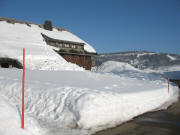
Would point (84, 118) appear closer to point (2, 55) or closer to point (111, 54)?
point (2, 55)

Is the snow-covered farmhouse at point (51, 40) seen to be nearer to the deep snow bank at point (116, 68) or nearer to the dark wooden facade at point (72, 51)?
the dark wooden facade at point (72, 51)

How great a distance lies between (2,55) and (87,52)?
1537 centimetres

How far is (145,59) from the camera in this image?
11969 cm

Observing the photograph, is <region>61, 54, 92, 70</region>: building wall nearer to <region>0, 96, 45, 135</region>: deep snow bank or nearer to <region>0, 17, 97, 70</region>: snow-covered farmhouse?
<region>0, 17, 97, 70</region>: snow-covered farmhouse

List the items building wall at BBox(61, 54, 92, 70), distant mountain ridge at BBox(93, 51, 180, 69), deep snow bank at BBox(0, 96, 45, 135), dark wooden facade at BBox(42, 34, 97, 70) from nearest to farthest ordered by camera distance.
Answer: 1. deep snow bank at BBox(0, 96, 45, 135)
2. dark wooden facade at BBox(42, 34, 97, 70)
3. building wall at BBox(61, 54, 92, 70)
4. distant mountain ridge at BBox(93, 51, 180, 69)

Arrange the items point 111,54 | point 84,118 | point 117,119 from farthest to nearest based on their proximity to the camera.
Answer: point 111,54, point 117,119, point 84,118

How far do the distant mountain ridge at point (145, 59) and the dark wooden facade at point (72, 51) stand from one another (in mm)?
66474

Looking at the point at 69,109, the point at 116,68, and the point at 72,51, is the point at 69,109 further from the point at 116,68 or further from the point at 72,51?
the point at 116,68

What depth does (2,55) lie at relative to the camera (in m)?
19.0

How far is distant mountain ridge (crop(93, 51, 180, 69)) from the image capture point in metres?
104

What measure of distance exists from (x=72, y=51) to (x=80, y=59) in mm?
2127

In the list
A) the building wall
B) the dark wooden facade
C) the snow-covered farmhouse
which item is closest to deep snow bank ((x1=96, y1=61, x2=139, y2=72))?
the building wall

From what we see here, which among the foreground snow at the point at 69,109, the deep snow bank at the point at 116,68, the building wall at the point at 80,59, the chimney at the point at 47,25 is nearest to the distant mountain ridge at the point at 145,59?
the deep snow bank at the point at 116,68

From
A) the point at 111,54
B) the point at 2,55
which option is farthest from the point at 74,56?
the point at 111,54
